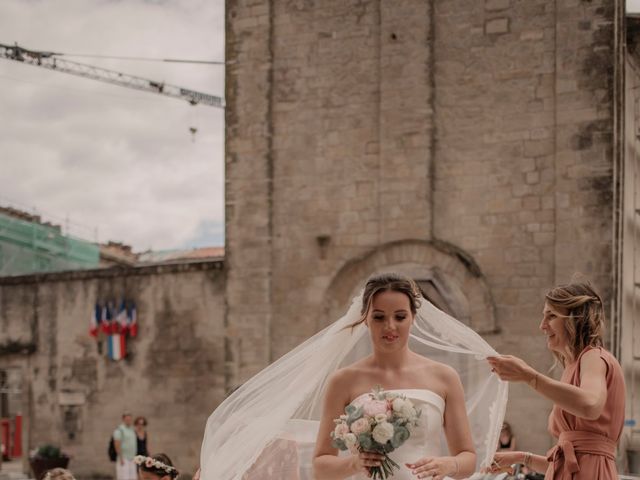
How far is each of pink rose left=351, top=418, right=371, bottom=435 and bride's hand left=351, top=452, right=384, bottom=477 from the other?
12 cm

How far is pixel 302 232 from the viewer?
53.1 feet

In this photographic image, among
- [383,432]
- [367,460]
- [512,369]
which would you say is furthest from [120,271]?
[512,369]

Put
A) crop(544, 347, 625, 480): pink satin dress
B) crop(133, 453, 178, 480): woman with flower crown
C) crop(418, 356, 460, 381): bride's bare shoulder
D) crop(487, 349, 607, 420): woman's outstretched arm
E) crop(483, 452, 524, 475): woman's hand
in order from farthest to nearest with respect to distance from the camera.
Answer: crop(133, 453, 178, 480): woman with flower crown
crop(483, 452, 524, 475): woman's hand
crop(418, 356, 460, 381): bride's bare shoulder
crop(544, 347, 625, 480): pink satin dress
crop(487, 349, 607, 420): woman's outstretched arm

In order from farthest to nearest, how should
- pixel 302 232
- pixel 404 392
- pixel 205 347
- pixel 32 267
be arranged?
pixel 32 267
pixel 205 347
pixel 302 232
pixel 404 392

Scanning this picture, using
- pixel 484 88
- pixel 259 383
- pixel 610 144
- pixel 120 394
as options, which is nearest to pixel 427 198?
pixel 484 88

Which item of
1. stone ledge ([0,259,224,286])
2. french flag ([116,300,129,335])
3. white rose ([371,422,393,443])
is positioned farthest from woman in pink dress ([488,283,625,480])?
french flag ([116,300,129,335])

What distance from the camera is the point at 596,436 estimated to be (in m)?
4.22

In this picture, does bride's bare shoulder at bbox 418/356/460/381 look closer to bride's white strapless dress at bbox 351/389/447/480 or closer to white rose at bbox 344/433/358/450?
bride's white strapless dress at bbox 351/389/447/480

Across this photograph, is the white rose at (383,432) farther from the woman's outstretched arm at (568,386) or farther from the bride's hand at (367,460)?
the woman's outstretched arm at (568,386)

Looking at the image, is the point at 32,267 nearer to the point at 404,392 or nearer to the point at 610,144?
the point at 610,144

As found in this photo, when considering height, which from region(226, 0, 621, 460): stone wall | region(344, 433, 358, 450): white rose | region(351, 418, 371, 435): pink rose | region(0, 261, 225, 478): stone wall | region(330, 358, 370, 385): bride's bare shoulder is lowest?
region(0, 261, 225, 478): stone wall

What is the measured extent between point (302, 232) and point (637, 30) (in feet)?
20.4

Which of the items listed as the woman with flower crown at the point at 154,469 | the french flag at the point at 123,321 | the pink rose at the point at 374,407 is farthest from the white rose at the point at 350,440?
the french flag at the point at 123,321

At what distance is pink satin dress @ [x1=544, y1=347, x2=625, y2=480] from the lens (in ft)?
13.8
